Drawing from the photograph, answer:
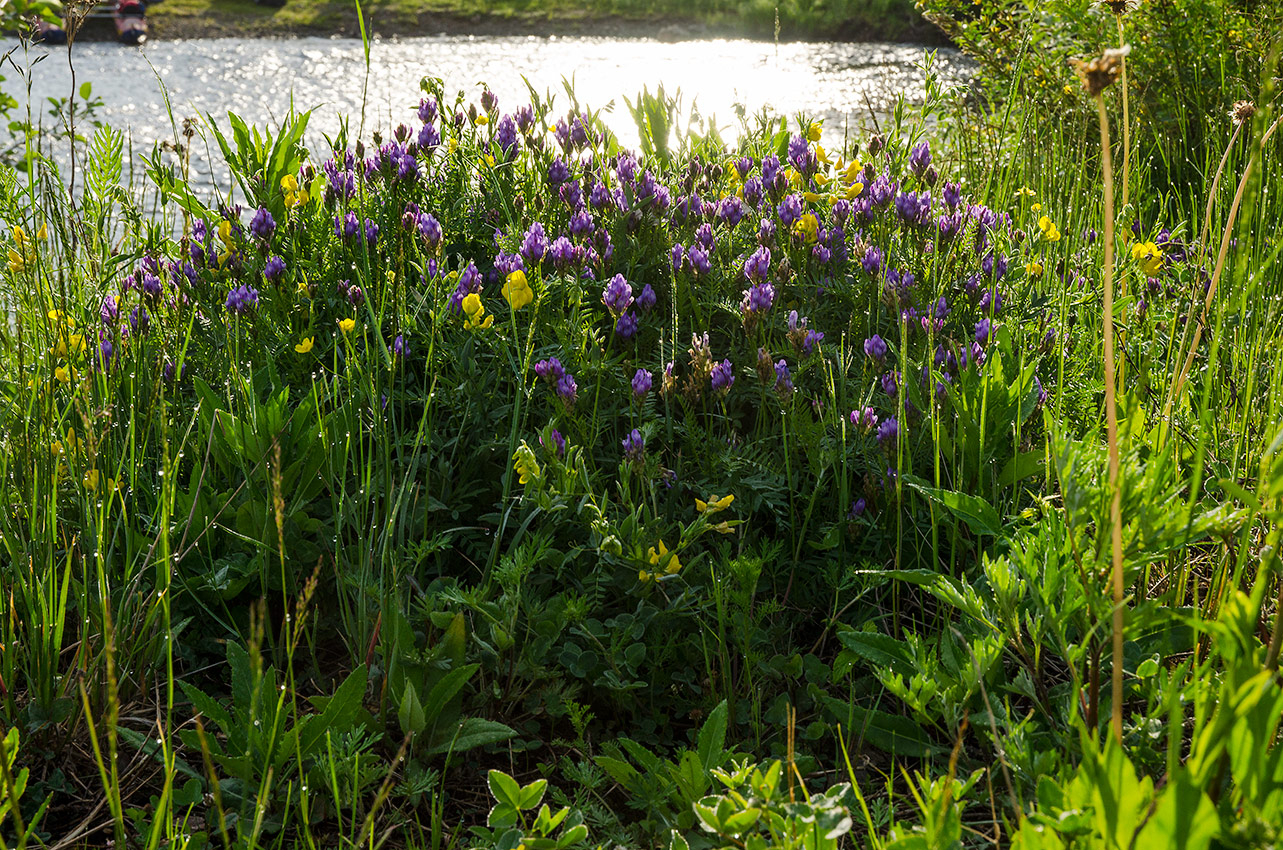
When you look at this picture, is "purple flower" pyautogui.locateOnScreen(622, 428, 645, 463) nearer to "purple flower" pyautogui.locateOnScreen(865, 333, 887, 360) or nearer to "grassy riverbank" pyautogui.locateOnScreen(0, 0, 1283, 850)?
"grassy riverbank" pyautogui.locateOnScreen(0, 0, 1283, 850)

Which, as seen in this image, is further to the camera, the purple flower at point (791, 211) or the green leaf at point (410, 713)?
the purple flower at point (791, 211)

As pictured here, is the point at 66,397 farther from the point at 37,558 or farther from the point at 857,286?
the point at 857,286

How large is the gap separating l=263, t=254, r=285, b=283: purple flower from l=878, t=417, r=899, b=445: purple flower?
134cm

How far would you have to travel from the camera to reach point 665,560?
1.65 metres

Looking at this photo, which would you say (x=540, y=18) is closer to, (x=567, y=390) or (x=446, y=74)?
(x=446, y=74)

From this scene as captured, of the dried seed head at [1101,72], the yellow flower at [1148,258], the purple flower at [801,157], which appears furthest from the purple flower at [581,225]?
the dried seed head at [1101,72]

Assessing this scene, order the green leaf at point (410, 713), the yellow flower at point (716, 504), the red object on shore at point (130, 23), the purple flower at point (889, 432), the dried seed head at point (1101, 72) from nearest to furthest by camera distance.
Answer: the dried seed head at point (1101, 72)
the green leaf at point (410, 713)
the yellow flower at point (716, 504)
the purple flower at point (889, 432)
the red object on shore at point (130, 23)

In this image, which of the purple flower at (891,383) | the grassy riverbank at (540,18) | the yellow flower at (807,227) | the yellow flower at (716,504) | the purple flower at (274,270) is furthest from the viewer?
the grassy riverbank at (540,18)

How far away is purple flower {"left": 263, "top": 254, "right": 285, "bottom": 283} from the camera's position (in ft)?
7.24

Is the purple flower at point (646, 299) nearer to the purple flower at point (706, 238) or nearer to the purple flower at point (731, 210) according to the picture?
the purple flower at point (706, 238)

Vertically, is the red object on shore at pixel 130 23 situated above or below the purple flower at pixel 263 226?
above

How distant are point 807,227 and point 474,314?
84 centimetres

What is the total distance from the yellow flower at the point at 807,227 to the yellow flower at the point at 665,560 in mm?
997

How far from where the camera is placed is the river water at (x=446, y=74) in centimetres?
932
